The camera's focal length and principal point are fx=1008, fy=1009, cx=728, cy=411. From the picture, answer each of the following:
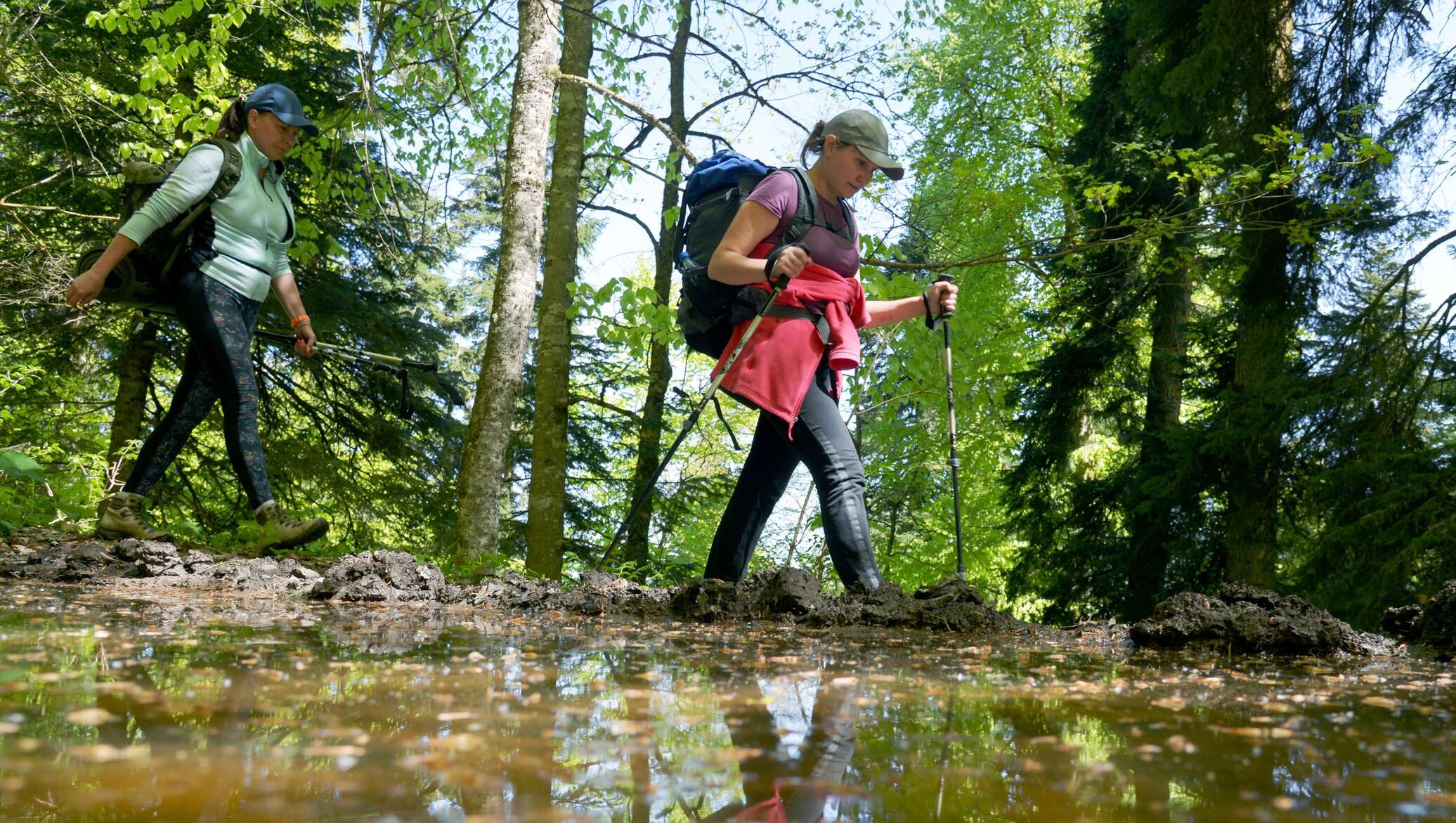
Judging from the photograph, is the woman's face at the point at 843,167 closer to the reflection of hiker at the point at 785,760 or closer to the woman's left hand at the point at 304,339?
the reflection of hiker at the point at 785,760

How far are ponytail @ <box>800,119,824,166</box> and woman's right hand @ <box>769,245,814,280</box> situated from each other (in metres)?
0.75

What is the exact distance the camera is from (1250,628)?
390 centimetres

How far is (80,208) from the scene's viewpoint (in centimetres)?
1066

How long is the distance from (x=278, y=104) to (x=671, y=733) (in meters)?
4.62

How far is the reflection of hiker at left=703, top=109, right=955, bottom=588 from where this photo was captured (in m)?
4.39

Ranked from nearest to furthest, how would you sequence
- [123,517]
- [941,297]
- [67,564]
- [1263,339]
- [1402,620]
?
[1402,620], [941,297], [67,564], [123,517], [1263,339]

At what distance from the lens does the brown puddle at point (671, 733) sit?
4.78ft

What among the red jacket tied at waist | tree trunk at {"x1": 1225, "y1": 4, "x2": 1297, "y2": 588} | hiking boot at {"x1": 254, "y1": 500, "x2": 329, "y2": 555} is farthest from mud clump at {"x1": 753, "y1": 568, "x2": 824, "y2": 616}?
tree trunk at {"x1": 1225, "y1": 4, "x2": 1297, "y2": 588}

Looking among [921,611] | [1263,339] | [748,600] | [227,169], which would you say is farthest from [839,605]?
[1263,339]

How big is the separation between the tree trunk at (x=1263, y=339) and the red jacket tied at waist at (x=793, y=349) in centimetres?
562

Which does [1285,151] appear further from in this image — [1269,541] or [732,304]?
[732,304]

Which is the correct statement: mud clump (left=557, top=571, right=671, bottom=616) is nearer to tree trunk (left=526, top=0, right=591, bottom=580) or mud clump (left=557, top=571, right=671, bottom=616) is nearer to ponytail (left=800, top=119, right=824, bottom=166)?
ponytail (left=800, top=119, right=824, bottom=166)

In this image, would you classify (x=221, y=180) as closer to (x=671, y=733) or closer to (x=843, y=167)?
(x=843, y=167)

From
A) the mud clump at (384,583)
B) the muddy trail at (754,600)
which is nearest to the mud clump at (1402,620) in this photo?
the muddy trail at (754,600)
